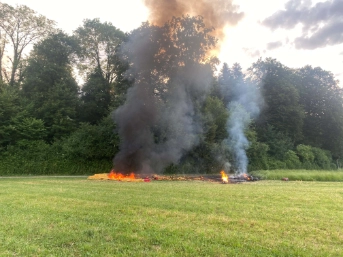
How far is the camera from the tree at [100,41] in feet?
117

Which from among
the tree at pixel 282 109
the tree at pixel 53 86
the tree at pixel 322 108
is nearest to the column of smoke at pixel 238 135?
the tree at pixel 282 109

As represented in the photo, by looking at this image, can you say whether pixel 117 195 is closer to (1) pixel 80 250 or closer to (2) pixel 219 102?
(1) pixel 80 250

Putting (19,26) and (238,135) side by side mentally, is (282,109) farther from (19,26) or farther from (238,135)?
(19,26)

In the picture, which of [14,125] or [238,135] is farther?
[238,135]

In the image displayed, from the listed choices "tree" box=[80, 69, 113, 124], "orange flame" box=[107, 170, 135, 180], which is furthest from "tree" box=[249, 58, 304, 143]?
"orange flame" box=[107, 170, 135, 180]

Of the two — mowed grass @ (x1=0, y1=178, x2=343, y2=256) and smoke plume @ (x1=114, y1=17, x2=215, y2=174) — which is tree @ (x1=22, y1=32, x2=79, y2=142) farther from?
mowed grass @ (x1=0, y1=178, x2=343, y2=256)

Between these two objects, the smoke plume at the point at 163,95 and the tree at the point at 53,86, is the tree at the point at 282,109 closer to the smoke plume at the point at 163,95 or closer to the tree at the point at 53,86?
the smoke plume at the point at 163,95

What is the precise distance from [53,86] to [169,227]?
28.9 metres

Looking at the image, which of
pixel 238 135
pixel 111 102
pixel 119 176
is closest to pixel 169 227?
pixel 119 176

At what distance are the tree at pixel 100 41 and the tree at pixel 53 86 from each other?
1.97 m

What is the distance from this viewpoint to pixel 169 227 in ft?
20.0

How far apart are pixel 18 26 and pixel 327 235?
40.3 meters

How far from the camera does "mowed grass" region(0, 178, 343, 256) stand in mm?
4891

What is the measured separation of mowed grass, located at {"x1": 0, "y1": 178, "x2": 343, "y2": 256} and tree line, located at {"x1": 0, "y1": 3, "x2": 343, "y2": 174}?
14464mm
